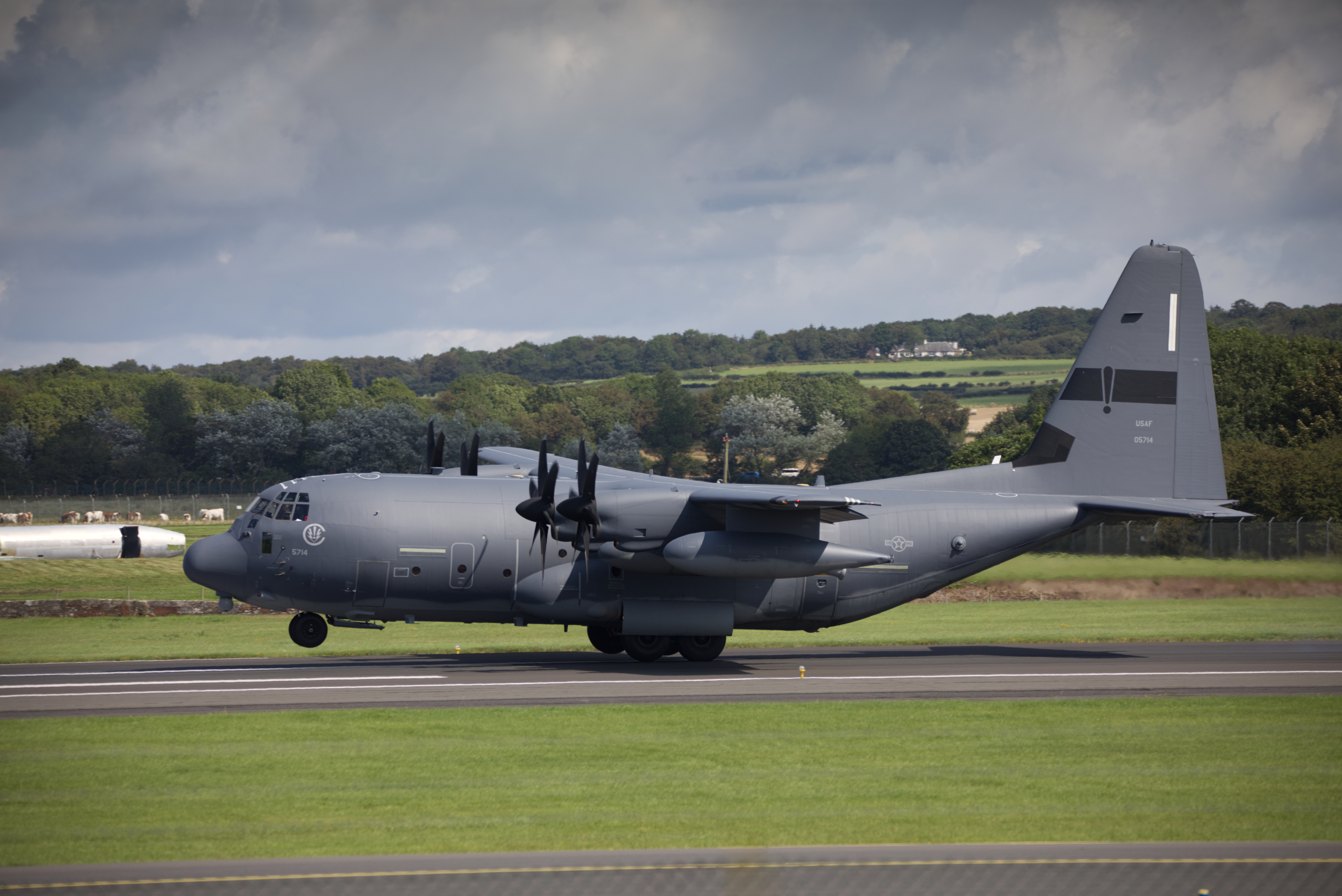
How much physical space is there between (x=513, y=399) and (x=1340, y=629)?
407ft

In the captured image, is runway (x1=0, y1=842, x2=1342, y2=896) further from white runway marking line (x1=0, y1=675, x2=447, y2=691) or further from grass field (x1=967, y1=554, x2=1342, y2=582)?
grass field (x1=967, y1=554, x2=1342, y2=582)

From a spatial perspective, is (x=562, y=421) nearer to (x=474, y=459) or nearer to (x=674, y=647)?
(x=474, y=459)

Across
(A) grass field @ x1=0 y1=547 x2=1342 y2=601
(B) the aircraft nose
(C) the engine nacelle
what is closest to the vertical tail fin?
(A) grass field @ x1=0 y1=547 x2=1342 y2=601

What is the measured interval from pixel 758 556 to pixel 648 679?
3623 millimetres

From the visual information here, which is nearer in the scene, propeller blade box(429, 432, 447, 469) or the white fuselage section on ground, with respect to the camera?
propeller blade box(429, 432, 447, 469)

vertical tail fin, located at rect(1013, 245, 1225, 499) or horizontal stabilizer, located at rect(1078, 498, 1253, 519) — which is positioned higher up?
vertical tail fin, located at rect(1013, 245, 1225, 499)

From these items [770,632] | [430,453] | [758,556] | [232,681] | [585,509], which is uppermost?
[430,453]

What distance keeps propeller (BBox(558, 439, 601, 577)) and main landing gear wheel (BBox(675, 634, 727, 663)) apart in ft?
12.2

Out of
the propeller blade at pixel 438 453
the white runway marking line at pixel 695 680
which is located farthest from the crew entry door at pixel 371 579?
the propeller blade at pixel 438 453

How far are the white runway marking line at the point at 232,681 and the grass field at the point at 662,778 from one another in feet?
13.1

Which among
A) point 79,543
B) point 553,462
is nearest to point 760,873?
point 553,462

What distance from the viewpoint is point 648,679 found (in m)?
22.9

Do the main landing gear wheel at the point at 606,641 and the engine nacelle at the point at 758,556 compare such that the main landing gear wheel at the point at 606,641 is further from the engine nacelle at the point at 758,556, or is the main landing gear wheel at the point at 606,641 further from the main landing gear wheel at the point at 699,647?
the engine nacelle at the point at 758,556

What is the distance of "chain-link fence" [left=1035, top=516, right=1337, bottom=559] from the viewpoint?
36.3 metres
